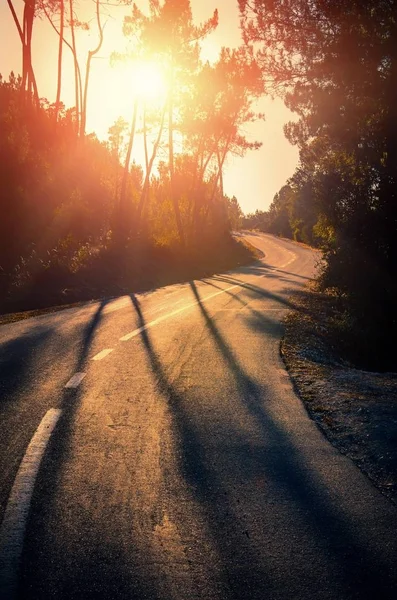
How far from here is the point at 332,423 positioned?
22.4 ft

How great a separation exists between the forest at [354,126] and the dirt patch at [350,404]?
11.2ft

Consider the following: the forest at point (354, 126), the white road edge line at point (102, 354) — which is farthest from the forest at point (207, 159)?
the white road edge line at point (102, 354)

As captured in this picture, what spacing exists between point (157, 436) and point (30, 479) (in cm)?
146

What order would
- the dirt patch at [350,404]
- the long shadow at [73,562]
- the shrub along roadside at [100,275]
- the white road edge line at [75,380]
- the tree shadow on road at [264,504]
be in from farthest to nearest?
the shrub along roadside at [100,275], the white road edge line at [75,380], the dirt patch at [350,404], the tree shadow on road at [264,504], the long shadow at [73,562]

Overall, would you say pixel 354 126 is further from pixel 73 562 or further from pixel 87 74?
pixel 87 74

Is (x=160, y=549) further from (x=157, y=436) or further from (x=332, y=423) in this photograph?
(x=332, y=423)

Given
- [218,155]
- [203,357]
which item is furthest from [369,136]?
[218,155]

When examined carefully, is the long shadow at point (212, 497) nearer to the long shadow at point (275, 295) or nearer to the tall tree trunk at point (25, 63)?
the long shadow at point (275, 295)

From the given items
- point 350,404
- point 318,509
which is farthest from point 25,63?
point 318,509

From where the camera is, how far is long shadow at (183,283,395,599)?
3.52 m

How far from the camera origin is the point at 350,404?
7504 millimetres

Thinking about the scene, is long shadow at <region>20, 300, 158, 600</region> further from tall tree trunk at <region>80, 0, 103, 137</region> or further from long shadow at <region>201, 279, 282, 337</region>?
tall tree trunk at <region>80, 0, 103, 137</region>

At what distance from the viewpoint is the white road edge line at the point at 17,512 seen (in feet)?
11.6

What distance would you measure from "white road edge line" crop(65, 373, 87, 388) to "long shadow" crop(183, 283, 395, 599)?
2270 mm
